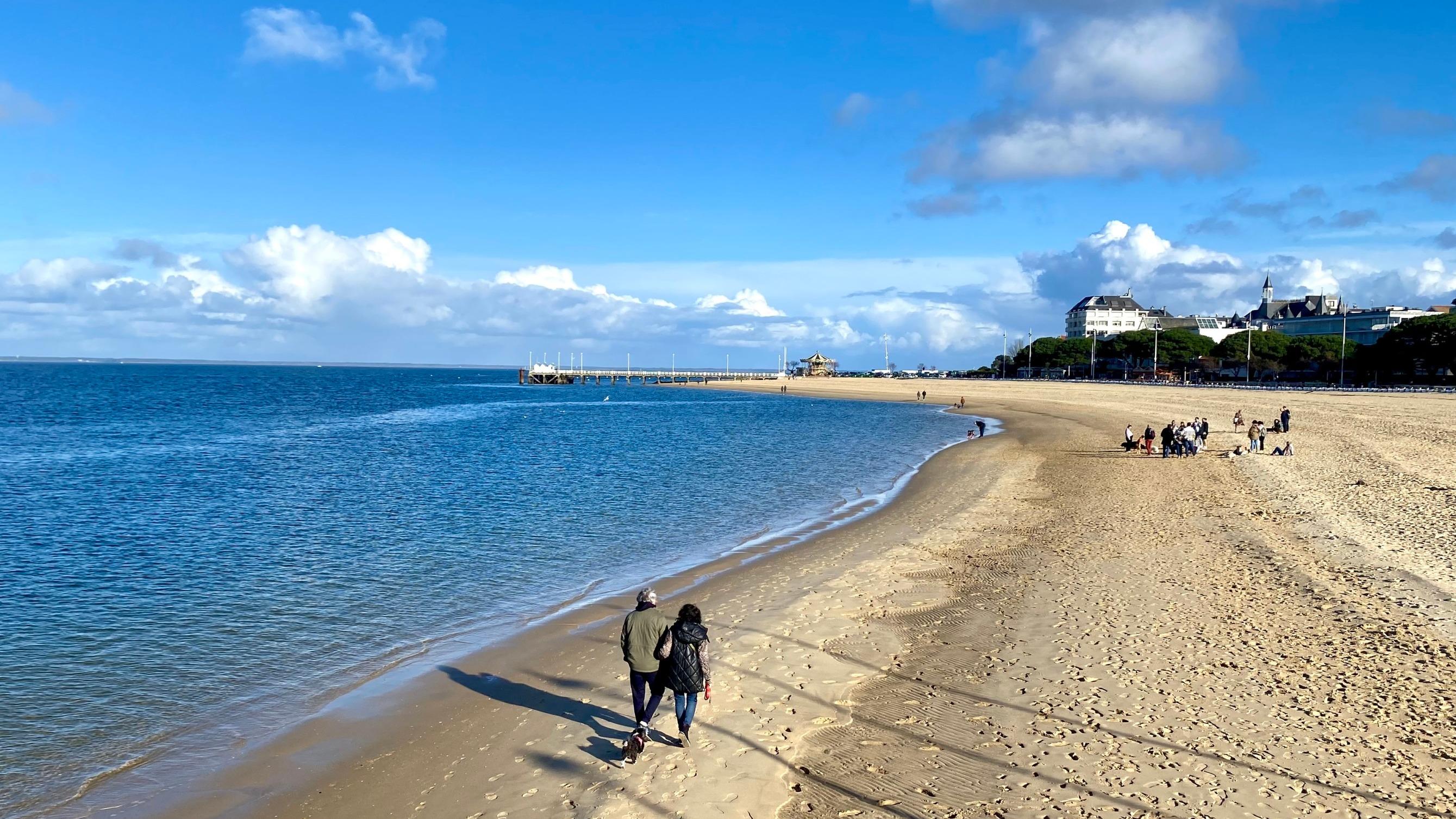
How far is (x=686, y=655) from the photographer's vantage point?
336 inches

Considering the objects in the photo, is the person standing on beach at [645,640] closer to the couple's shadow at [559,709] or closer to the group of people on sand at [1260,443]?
the couple's shadow at [559,709]

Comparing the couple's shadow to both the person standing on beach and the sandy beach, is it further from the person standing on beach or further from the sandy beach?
the person standing on beach

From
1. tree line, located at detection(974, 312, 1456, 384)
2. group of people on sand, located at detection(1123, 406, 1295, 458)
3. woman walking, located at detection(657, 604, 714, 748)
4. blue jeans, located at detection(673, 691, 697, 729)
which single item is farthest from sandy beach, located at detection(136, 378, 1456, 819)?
tree line, located at detection(974, 312, 1456, 384)

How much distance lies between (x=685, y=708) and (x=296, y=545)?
1632 cm

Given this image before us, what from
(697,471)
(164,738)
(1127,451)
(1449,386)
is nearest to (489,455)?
(697,471)

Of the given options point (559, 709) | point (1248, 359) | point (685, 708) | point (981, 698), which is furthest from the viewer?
point (1248, 359)

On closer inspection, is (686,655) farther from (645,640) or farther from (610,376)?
(610,376)

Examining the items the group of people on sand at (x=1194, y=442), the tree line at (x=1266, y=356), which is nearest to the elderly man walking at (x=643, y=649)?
the group of people on sand at (x=1194, y=442)

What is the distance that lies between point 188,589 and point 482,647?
7.69 meters

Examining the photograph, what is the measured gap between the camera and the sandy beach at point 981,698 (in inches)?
313

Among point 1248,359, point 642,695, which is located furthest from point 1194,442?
point 1248,359

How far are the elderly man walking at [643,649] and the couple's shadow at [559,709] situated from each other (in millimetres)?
472

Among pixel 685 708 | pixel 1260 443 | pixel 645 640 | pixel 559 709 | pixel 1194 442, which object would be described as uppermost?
pixel 645 640

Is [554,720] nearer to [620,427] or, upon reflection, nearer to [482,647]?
[482,647]
